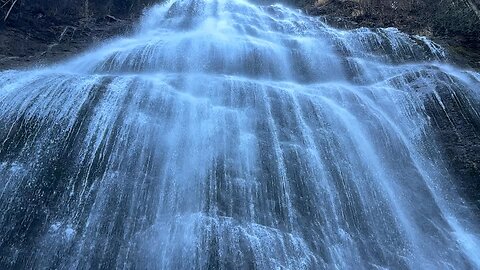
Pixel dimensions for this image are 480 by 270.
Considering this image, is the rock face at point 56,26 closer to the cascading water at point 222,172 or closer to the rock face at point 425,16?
the cascading water at point 222,172

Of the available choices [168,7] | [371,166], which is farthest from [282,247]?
[168,7]

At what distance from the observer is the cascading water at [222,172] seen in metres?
7.95

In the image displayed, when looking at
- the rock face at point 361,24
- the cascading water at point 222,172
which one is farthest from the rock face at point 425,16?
the cascading water at point 222,172

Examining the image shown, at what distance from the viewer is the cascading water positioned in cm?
795

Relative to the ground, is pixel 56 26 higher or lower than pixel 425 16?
lower

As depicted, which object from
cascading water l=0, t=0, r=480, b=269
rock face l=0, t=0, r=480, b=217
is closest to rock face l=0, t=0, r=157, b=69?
rock face l=0, t=0, r=480, b=217

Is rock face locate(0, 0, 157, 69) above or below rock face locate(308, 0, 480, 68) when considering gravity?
below

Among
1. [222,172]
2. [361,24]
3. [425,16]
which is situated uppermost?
[425,16]

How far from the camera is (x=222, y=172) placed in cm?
911

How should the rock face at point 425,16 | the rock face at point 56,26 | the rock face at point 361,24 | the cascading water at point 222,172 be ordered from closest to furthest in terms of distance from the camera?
the cascading water at point 222,172, the rock face at point 361,24, the rock face at point 56,26, the rock face at point 425,16

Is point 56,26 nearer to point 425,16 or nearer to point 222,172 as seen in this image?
point 222,172

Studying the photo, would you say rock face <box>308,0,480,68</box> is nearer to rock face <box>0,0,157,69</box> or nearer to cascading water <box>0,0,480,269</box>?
cascading water <box>0,0,480,269</box>

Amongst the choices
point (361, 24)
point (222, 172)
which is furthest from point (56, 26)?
point (361, 24)

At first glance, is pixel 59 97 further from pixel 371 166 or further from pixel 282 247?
pixel 371 166
